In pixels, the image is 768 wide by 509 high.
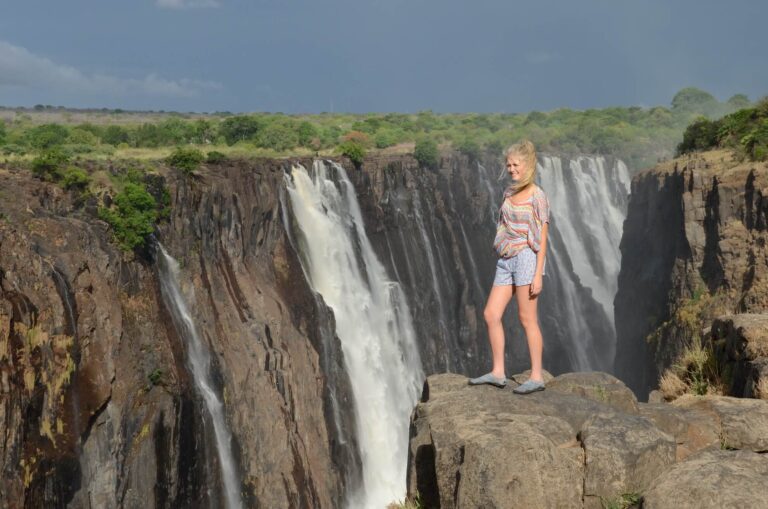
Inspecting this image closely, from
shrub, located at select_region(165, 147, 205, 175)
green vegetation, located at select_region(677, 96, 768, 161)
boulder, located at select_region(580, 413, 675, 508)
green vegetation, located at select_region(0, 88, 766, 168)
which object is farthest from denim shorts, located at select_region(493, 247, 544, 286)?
shrub, located at select_region(165, 147, 205, 175)

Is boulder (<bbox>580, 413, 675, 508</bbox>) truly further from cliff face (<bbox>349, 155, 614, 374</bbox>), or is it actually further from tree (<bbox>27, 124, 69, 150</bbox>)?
tree (<bbox>27, 124, 69, 150</bbox>)

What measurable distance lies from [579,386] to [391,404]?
27.9 metres

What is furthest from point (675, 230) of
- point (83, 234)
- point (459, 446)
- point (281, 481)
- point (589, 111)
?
point (589, 111)

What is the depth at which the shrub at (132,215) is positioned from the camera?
2625 cm

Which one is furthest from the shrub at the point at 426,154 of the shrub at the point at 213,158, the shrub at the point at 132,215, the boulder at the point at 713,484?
the boulder at the point at 713,484

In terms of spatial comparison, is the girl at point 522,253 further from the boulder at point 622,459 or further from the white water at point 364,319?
the white water at point 364,319

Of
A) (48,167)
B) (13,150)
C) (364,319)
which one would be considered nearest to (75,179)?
(48,167)

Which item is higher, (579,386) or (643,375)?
(579,386)

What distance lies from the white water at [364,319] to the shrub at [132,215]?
955 cm

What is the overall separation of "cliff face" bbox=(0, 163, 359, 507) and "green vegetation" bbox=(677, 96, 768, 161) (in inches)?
Result: 741

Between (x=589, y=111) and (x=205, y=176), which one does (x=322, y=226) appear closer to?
(x=205, y=176)

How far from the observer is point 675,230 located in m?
33.3

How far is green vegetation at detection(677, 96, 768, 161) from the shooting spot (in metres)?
28.3

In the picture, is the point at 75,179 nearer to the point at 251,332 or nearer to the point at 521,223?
the point at 251,332
